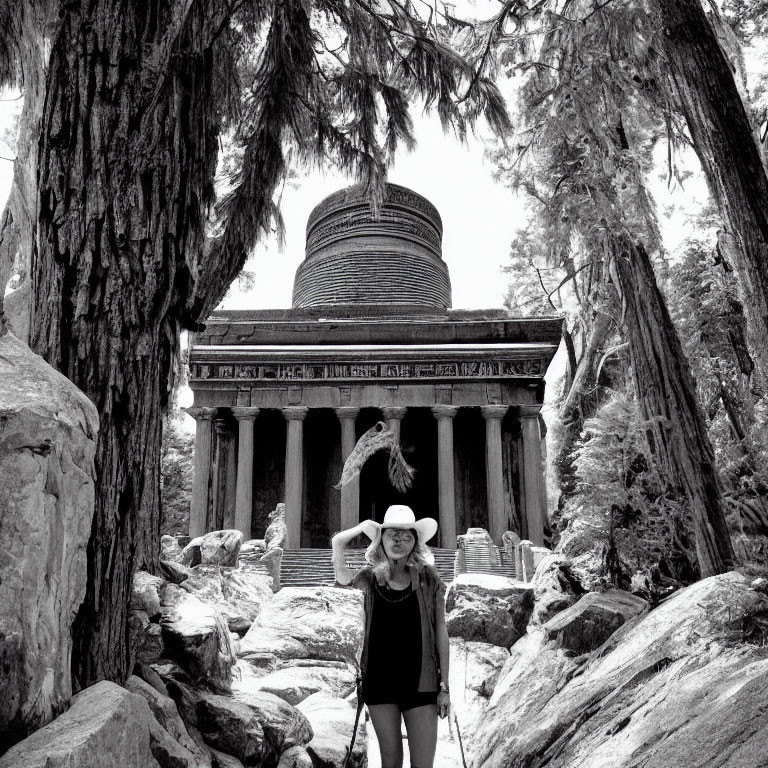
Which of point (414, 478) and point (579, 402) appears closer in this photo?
point (414, 478)

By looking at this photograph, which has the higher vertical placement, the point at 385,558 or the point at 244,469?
the point at 244,469

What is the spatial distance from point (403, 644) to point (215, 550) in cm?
1038

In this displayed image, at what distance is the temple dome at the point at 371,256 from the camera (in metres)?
29.9

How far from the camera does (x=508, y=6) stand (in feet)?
24.4

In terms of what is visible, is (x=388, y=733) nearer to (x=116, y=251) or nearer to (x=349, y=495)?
(x=116, y=251)

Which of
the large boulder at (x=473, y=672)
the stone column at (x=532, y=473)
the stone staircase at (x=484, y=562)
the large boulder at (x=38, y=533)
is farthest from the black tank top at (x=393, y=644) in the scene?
the stone column at (x=532, y=473)

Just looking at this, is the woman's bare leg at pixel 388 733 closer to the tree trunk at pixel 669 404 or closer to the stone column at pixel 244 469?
the tree trunk at pixel 669 404

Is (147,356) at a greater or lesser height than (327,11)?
lesser

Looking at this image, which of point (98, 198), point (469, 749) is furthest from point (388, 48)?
point (469, 749)

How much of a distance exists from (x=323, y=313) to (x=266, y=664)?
2052cm

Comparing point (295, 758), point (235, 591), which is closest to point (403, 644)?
point (295, 758)

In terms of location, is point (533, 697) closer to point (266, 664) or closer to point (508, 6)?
point (266, 664)

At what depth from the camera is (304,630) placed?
30.4 ft

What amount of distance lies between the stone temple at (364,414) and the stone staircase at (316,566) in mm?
1952
